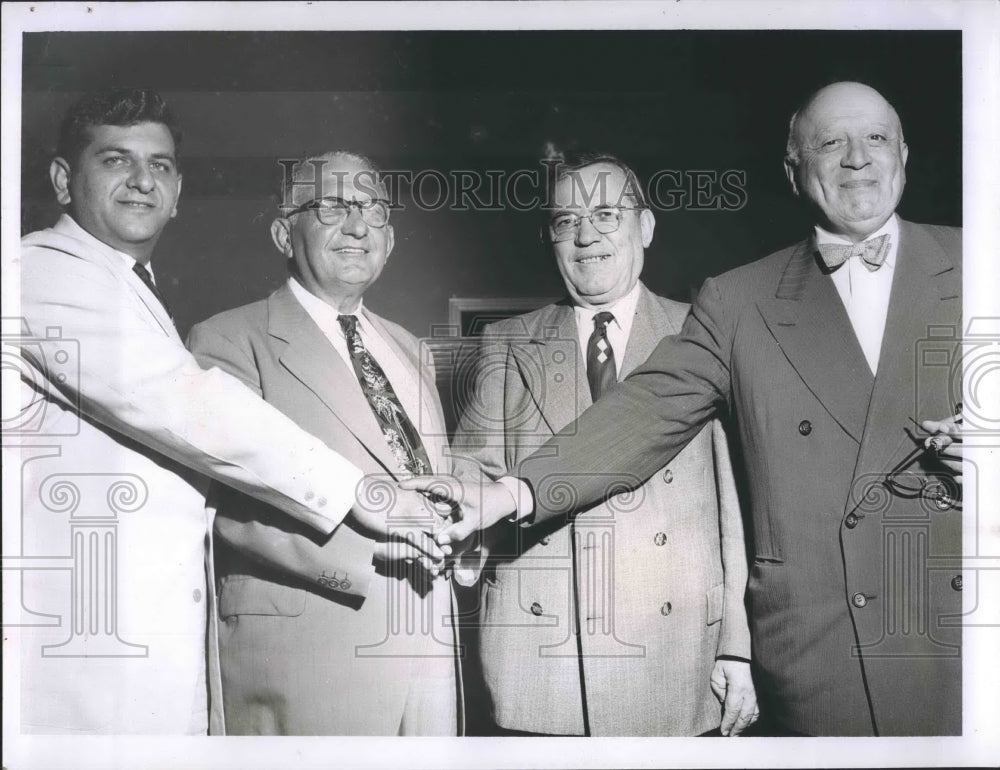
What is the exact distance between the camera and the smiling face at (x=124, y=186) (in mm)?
2984

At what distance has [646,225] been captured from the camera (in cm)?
301

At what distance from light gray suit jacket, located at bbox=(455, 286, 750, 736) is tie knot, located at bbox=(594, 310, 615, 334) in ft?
0.45

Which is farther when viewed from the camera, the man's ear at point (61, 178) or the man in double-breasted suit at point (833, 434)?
the man's ear at point (61, 178)

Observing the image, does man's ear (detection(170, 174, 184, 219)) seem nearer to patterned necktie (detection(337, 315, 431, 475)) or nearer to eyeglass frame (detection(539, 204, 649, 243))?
patterned necktie (detection(337, 315, 431, 475))

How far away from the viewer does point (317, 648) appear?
2.91 meters

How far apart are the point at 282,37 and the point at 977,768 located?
306cm

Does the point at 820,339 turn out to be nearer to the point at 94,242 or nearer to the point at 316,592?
the point at 316,592

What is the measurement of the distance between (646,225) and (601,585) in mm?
1073

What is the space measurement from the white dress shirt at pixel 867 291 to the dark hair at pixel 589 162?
551 millimetres

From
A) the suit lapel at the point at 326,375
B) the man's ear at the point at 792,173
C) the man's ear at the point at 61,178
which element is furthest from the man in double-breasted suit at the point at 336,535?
the man's ear at the point at 792,173

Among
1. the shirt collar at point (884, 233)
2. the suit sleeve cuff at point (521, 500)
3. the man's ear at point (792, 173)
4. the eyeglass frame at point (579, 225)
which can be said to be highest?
the man's ear at point (792, 173)

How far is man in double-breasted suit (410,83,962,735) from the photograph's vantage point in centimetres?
291

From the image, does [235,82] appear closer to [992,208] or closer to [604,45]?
[604,45]

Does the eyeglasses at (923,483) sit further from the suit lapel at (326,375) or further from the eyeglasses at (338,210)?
the eyeglasses at (338,210)
